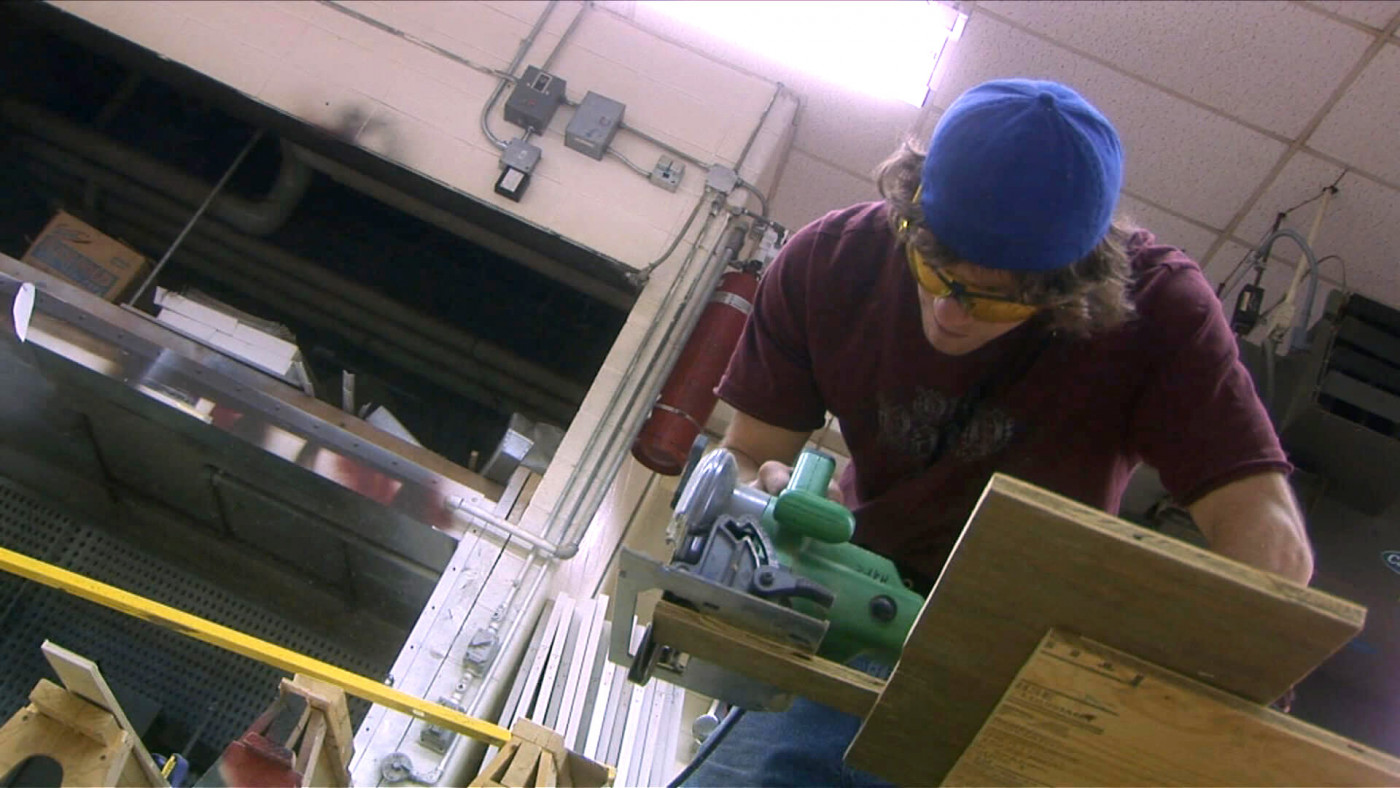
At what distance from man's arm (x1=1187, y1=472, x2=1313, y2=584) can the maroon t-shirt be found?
0.7 inches

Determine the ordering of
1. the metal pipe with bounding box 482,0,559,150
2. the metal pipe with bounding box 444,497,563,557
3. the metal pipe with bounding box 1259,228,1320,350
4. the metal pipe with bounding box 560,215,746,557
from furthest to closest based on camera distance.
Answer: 1. the metal pipe with bounding box 482,0,559,150
2. the metal pipe with bounding box 1259,228,1320,350
3. the metal pipe with bounding box 560,215,746,557
4. the metal pipe with bounding box 444,497,563,557

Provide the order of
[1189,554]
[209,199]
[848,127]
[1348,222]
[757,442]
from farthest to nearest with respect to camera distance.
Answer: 1. [848,127]
2. [209,199]
3. [1348,222]
4. [757,442]
5. [1189,554]

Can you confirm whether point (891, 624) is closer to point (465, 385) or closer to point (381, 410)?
point (381, 410)

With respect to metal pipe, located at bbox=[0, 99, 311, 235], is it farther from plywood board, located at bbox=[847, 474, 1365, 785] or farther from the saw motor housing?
plywood board, located at bbox=[847, 474, 1365, 785]

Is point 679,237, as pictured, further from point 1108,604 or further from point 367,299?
point 1108,604

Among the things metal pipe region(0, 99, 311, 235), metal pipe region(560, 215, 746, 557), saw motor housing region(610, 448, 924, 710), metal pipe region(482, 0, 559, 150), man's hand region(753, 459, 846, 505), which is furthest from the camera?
metal pipe region(0, 99, 311, 235)

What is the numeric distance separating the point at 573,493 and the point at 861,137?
1384mm

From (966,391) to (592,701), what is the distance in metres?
0.98

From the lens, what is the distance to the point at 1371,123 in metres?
2.41

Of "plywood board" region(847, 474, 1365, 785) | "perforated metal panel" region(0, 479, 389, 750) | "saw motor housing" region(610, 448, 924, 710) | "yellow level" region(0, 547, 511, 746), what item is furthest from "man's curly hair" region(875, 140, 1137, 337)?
"perforated metal panel" region(0, 479, 389, 750)

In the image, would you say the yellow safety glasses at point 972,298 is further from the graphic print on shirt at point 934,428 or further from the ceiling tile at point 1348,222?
the ceiling tile at point 1348,222

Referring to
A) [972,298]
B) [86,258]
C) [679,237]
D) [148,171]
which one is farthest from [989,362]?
[148,171]

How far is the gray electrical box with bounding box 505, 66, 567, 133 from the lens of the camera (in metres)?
2.65

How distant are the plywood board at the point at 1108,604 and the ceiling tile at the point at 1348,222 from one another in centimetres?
223
